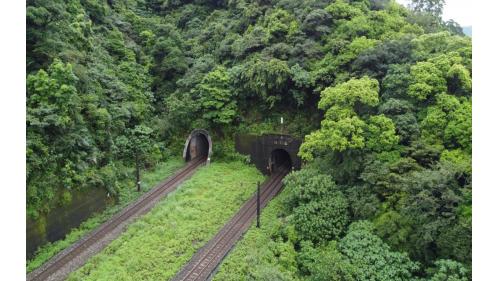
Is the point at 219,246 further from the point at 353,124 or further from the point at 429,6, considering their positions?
the point at 429,6

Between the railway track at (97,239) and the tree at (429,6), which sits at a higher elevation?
the tree at (429,6)

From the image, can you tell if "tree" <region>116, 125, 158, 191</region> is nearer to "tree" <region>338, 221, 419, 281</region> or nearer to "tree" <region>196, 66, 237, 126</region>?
"tree" <region>196, 66, 237, 126</region>

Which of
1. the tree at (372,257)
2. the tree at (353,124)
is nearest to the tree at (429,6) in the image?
the tree at (353,124)

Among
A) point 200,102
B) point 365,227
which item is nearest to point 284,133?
point 200,102

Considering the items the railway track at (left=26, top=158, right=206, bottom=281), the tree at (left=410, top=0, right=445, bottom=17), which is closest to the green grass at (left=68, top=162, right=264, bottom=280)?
the railway track at (left=26, top=158, right=206, bottom=281)

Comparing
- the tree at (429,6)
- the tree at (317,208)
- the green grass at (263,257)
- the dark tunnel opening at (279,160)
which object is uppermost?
the tree at (429,6)

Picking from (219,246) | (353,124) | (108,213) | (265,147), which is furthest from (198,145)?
(353,124)

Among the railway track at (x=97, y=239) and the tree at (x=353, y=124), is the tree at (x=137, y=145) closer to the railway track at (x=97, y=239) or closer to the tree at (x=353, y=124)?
the railway track at (x=97, y=239)

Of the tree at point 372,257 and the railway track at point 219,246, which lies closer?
the tree at point 372,257
